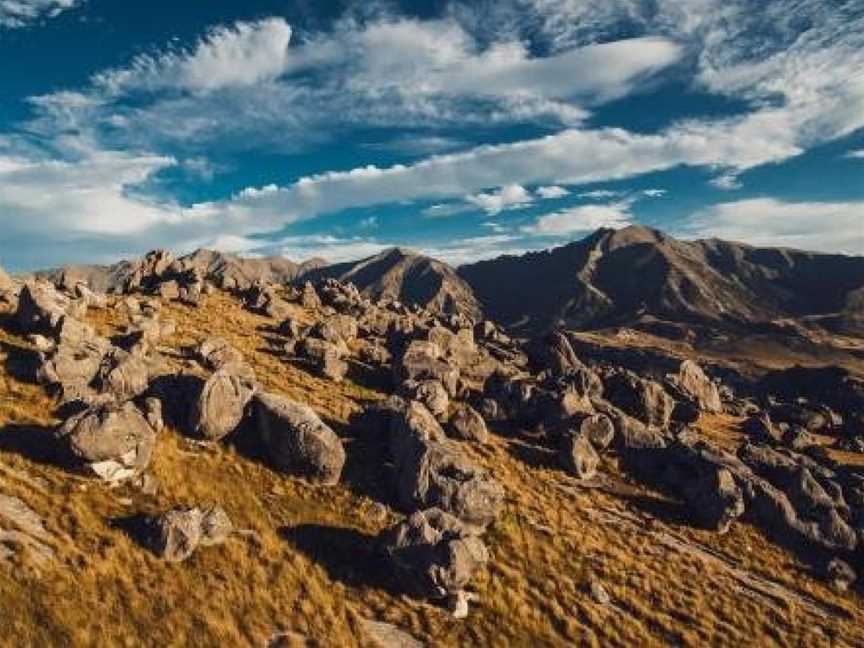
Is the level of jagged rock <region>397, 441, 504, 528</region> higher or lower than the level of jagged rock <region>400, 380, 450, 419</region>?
lower

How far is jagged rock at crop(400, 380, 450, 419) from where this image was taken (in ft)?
198

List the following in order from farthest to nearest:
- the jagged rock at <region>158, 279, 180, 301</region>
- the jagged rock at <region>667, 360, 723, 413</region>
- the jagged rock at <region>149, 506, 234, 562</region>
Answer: the jagged rock at <region>667, 360, 723, 413</region> < the jagged rock at <region>158, 279, 180, 301</region> < the jagged rock at <region>149, 506, 234, 562</region>

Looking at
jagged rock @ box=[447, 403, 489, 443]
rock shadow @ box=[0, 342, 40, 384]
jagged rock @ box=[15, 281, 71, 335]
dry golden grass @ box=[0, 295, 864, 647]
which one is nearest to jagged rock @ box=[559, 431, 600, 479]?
dry golden grass @ box=[0, 295, 864, 647]

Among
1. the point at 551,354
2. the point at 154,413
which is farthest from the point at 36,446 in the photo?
the point at 551,354

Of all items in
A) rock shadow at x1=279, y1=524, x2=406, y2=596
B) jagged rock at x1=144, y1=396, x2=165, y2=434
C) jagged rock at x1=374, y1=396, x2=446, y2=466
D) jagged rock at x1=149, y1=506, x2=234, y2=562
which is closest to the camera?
jagged rock at x1=149, y1=506, x2=234, y2=562

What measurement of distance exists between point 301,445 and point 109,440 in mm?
10772

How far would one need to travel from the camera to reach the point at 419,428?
4775cm

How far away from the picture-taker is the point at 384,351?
79.0 metres

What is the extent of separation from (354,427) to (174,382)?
12.2 metres

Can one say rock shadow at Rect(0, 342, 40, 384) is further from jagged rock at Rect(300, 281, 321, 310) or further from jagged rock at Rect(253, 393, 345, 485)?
jagged rock at Rect(300, 281, 321, 310)

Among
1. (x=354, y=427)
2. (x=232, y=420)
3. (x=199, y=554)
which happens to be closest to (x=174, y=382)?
(x=232, y=420)

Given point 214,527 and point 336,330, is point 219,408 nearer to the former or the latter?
point 214,527

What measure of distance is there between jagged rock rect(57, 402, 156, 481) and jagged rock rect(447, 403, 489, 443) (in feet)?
84.5

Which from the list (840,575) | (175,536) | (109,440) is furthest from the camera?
(840,575)
